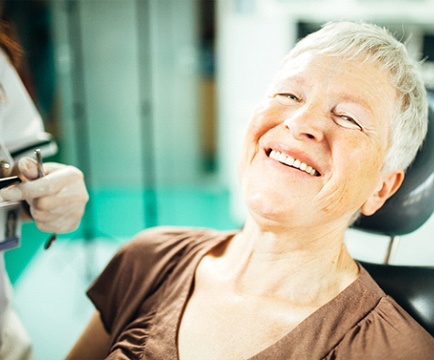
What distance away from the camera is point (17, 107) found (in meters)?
1.32

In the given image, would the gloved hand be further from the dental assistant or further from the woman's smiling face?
the woman's smiling face

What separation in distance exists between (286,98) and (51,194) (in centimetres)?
59

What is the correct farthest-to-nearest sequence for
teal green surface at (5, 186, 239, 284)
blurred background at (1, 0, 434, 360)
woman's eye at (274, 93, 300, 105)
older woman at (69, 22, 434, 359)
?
teal green surface at (5, 186, 239, 284) < blurred background at (1, 0, 434, 360) < woman's eye at (274, 93, 300, 105) < older woman at (69, 22, 434, 359)

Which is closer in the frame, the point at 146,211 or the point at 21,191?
the point at 21,191

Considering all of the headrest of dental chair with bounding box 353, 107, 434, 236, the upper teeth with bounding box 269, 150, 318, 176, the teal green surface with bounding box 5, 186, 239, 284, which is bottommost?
the teal green surface with bounding box 5, 186, 239, 284

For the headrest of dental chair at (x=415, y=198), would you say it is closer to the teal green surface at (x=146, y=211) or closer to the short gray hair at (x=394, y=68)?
the short gray hair at (x=394, y=68)

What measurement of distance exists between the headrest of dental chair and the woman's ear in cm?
3

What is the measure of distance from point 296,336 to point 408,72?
652 mm

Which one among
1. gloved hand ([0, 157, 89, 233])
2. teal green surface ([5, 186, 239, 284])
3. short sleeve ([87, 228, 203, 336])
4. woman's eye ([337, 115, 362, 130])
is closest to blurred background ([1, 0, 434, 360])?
teal green surface ([5, 186, 239, 284])

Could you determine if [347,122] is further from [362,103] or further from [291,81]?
[291,81]

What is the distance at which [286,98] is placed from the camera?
1178 mm

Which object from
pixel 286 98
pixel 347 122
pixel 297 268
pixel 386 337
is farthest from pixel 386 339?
pixel 286 98

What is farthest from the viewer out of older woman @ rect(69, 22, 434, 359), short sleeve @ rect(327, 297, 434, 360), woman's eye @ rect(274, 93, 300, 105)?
woman's eye @ rect(274, 93, 300, 105)

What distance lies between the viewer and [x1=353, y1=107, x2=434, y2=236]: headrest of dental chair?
120 cm
